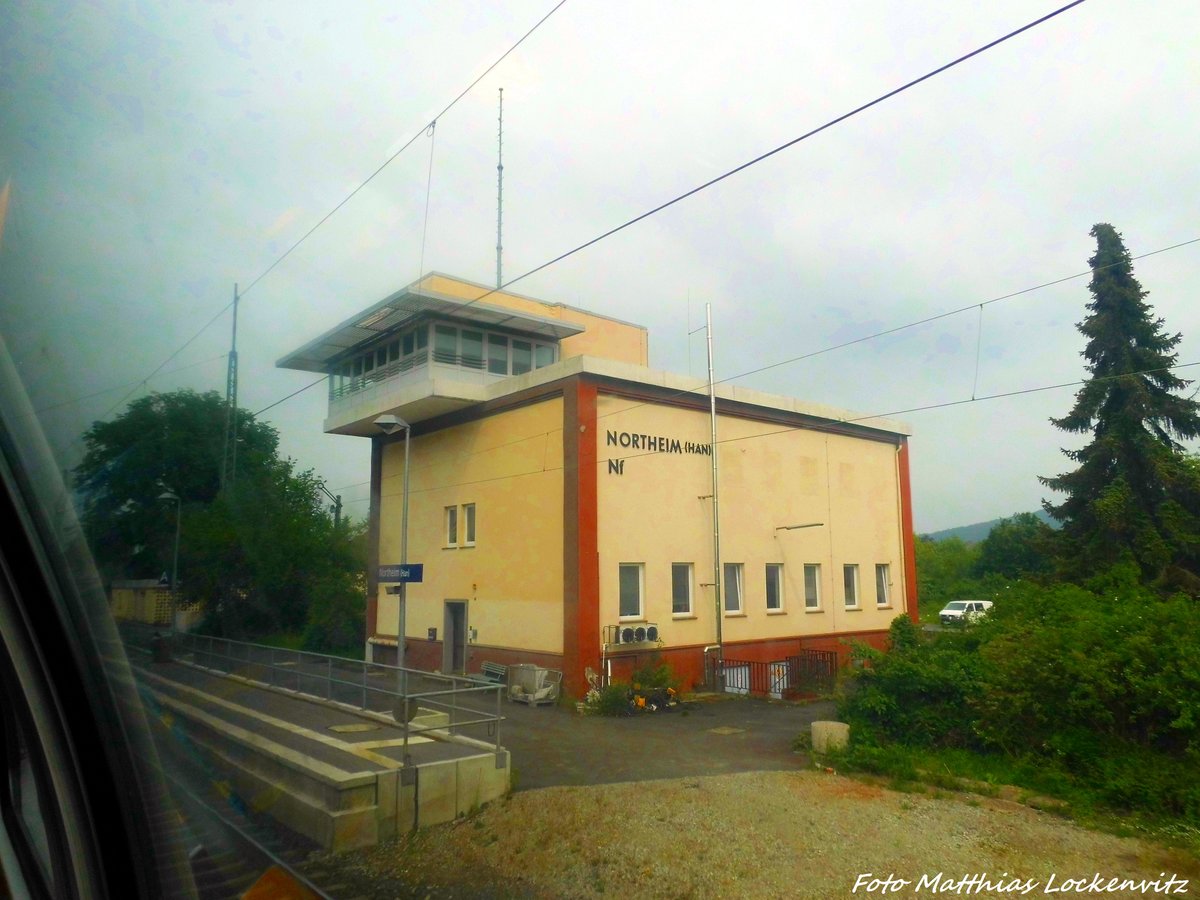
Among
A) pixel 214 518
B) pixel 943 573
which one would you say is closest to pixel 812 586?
pixel 214 518

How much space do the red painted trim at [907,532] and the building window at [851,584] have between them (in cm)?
296

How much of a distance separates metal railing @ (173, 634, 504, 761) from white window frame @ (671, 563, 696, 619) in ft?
25.2

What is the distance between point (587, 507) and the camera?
786 inches

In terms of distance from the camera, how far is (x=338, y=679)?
12.9 meters

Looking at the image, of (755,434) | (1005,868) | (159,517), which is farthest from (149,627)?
(755,434)

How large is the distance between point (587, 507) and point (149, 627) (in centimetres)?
1459

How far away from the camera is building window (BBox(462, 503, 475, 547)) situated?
924 inches

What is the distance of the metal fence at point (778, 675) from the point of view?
72.5 ft

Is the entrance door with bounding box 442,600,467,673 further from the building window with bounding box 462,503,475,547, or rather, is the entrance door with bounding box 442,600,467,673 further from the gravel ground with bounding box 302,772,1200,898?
the gravel ground with bounding box 302,772,1200,898

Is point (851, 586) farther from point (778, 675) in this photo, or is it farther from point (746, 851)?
point (746, 851)

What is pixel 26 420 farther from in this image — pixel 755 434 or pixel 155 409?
pixel 755 434

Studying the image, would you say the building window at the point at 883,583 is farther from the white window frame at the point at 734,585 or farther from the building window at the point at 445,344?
the building window at the point at 445,344

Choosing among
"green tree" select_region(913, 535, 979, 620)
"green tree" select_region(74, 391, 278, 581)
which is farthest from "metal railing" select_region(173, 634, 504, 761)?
"green tree" select_region(913, 535, 979, 620)

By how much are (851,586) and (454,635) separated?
1324 centimetres
